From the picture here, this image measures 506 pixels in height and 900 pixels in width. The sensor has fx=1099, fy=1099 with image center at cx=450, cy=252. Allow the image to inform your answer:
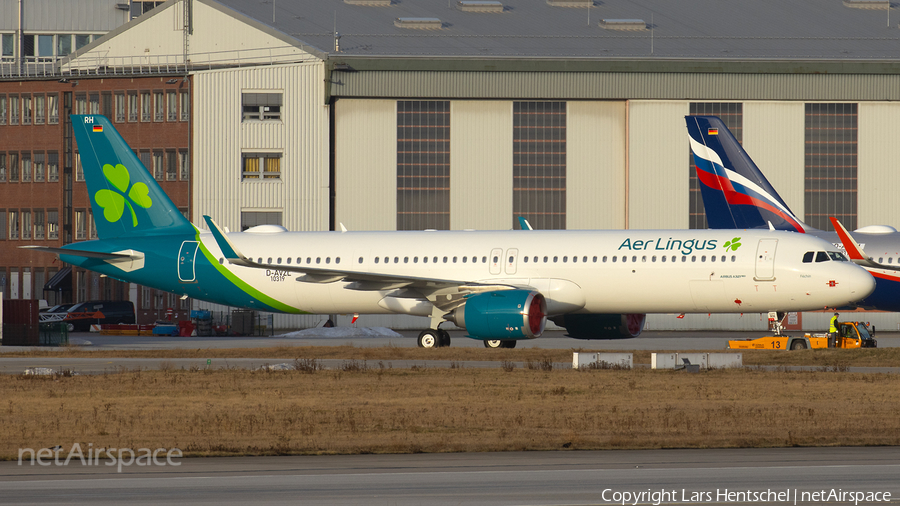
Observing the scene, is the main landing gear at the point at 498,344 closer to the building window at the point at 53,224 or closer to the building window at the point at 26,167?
the building window at the point at 53,224

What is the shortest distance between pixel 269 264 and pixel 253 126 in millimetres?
32019

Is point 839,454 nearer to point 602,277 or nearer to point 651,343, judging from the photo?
point 602,277

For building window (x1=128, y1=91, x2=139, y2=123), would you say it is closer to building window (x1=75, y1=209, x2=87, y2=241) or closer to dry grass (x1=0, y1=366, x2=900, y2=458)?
building window (x1=75, y1=209, x2=87, y2=241)

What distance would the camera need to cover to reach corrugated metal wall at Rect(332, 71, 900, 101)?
6800cm

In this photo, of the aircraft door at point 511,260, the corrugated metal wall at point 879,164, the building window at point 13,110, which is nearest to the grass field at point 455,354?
the aircraft door at point 511,260

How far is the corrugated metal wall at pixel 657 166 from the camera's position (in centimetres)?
6838

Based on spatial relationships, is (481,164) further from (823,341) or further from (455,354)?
(455,354)

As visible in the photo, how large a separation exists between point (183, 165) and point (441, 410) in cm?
5590

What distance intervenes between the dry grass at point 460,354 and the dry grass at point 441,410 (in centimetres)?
455

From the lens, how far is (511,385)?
2538 cm

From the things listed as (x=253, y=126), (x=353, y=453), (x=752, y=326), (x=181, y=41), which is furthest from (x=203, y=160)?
(x=353, y=453)

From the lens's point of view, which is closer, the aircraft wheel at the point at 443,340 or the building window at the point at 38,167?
the aircraft wheel at the point at 443,340

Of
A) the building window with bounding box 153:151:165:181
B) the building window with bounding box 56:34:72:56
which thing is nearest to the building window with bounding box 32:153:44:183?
the building window with bounding box 153:151:165:181

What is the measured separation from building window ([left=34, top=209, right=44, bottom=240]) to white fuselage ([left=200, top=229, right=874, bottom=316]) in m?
40.1
